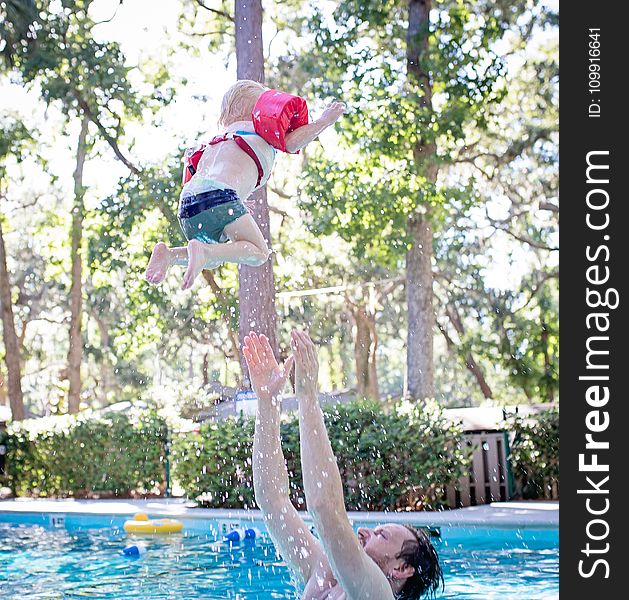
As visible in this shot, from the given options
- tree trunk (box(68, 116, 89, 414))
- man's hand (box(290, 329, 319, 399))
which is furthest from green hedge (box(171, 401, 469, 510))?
tree trunk (box(68, 116, 89, 414))

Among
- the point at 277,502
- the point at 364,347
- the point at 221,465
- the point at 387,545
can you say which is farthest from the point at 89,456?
the point at 364,347

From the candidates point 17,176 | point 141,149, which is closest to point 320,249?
point 141,149

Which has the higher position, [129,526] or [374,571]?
[374,571]

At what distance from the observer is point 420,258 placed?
14398 mm

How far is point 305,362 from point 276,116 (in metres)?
1.31

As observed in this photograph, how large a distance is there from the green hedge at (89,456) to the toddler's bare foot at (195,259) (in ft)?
26.2

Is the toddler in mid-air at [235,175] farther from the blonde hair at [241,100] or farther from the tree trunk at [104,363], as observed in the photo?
the tree trunk at [104,363]

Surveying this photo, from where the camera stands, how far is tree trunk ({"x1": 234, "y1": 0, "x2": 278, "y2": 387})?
35.6ft

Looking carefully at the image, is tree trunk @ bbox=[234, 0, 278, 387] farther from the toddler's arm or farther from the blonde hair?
the toddler's arm

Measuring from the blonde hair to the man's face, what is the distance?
173 centimetres

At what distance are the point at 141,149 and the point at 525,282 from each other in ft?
29.3

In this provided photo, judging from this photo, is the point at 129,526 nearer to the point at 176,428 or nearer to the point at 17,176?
the point at 176,428

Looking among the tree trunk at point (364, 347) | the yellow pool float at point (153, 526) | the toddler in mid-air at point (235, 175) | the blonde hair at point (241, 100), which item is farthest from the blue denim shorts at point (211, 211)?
the tree trunk at point (364, 347)

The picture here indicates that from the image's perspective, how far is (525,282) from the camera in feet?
70.2
